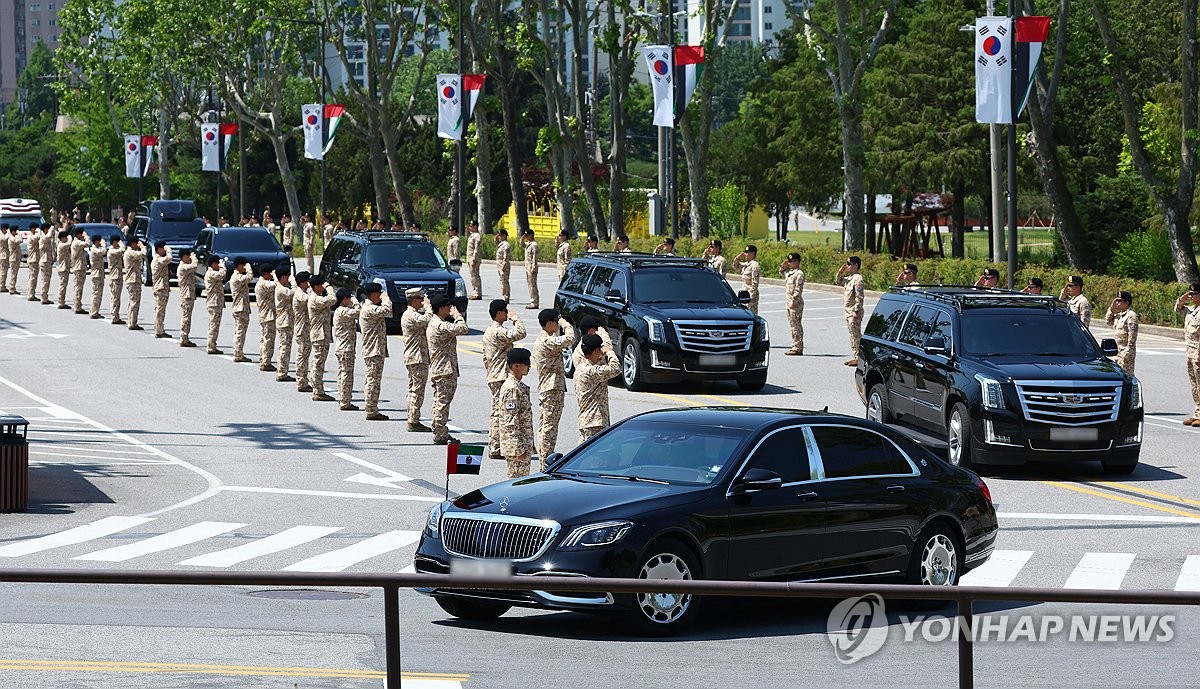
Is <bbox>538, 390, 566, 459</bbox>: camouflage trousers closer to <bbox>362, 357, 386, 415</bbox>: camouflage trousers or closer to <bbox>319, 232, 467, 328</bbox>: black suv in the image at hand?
<bbox>362, 357, 386, 415</bbox>: camouflage trousers

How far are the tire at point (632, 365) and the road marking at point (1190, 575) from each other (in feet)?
39.6

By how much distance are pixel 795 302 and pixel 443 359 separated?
11.5 meters

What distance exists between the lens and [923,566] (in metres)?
11.9

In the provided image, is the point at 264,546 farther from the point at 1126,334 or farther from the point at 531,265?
the point at 531,265

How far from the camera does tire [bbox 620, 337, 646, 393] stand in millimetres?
25625

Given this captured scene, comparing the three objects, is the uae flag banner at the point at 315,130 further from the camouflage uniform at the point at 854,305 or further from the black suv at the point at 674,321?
the black suv at the point at 674,321

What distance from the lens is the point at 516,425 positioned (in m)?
16.8

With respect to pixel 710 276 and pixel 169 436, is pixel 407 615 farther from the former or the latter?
pixel 710 276

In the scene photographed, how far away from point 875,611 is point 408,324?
14.9 meters

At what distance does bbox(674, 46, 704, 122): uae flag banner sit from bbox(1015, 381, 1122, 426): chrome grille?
28.3 meters

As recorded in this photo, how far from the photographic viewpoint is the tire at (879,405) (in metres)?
20.8

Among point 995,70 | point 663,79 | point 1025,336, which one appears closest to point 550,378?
point 1025,336

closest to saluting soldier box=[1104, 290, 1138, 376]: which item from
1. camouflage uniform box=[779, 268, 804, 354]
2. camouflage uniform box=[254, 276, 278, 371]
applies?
camouflage uniform box=[779, 268, 804, 354]

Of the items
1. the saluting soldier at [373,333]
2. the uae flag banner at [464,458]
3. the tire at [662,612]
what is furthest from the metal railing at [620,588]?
the saluting soldier at [373,333]
